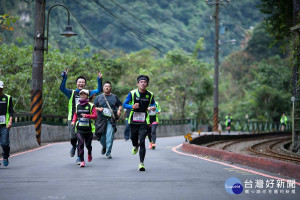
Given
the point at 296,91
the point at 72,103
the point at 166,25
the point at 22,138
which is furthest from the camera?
the point at 166,25

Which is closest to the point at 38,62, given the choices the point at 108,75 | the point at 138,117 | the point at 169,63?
the point at 138,117

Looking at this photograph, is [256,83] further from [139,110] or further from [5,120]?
[5,120]

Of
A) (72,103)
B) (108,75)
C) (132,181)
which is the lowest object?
(132,181)

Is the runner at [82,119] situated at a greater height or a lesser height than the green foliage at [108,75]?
lesser

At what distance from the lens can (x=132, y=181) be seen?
8.57 meters

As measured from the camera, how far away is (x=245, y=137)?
3203 centimetres

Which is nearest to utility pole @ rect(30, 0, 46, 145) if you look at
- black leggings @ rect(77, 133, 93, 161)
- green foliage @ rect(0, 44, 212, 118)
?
green foliage @ rect(0, 44, 212, 118)

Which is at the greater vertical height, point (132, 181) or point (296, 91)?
point (296, 91)

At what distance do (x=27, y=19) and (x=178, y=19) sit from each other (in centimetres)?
4347

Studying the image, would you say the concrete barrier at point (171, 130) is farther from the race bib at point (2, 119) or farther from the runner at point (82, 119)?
the race bib at point (2, 119)

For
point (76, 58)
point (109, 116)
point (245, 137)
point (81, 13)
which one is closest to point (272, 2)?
point (245, 137)

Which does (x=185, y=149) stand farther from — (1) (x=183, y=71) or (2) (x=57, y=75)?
(1) (x=183, y=71)

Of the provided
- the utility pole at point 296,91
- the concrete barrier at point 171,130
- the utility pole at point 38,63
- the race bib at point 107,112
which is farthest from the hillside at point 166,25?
the race bib at point 107,112

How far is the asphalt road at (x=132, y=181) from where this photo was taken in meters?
7.25
